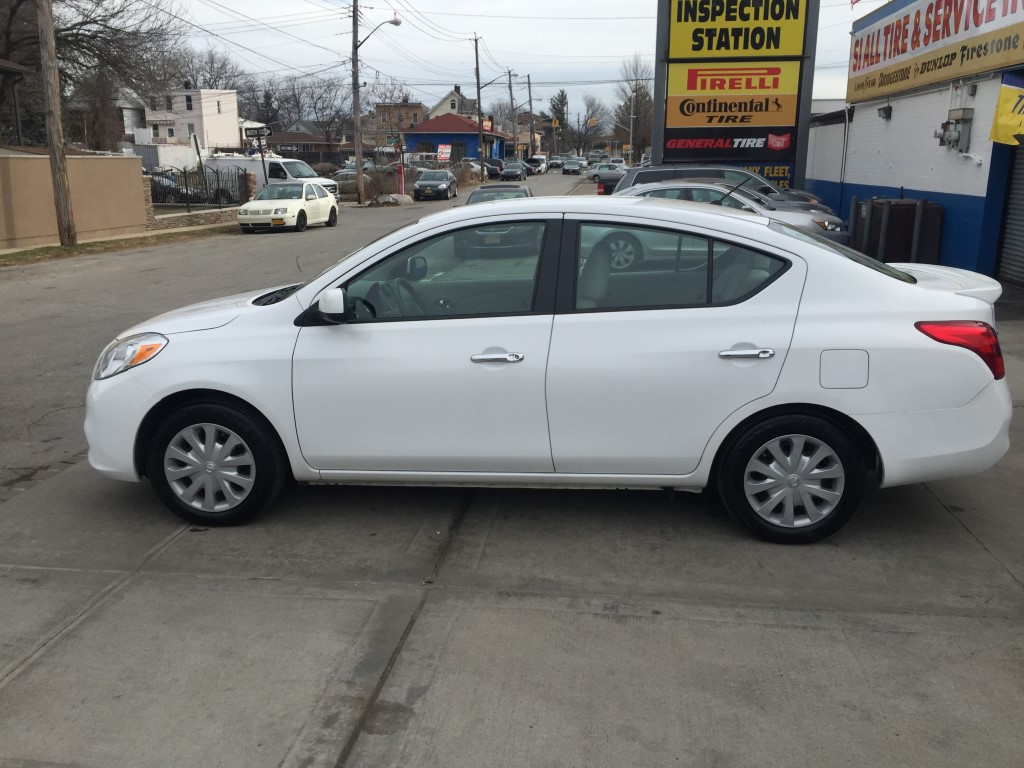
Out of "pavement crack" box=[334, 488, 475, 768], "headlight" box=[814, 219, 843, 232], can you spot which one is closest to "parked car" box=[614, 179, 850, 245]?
"headlight" box=[814, 219, 843, 232]

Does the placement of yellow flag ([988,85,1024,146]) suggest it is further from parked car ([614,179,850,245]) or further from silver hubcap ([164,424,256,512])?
silver hubcap ([164,424,256,512])

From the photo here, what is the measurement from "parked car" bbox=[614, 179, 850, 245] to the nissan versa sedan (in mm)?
8316

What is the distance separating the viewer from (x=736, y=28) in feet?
64.7

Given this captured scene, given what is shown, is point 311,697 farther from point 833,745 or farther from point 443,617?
point 833,745

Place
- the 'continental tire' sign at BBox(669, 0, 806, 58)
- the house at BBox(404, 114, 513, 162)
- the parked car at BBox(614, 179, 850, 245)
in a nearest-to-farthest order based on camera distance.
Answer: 1. the parked car at BBox(614, 179, 850, 245)
2. the 'continental tire' sign at BBox(669, 0, 806, 58)
3. the house at BBox(404, 114, 513, 162)

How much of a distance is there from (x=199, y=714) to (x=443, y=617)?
1061 millimetres

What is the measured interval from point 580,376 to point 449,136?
300 ft

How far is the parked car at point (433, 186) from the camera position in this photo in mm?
43719

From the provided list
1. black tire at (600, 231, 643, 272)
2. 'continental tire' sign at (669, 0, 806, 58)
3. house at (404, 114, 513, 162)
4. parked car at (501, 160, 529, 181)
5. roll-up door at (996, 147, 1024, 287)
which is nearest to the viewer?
black tire at (600, 231, 643, 272)

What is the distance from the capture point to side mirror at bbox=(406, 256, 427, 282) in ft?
15.4

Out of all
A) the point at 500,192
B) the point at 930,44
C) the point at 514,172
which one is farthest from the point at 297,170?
the point at 930,44

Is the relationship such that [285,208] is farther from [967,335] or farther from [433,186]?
[967,335]

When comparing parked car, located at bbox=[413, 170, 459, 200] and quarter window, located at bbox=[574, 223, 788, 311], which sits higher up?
quarter window, located at bbox=[574, 223, 788, 311]

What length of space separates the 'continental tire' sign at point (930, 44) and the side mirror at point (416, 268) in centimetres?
1015
